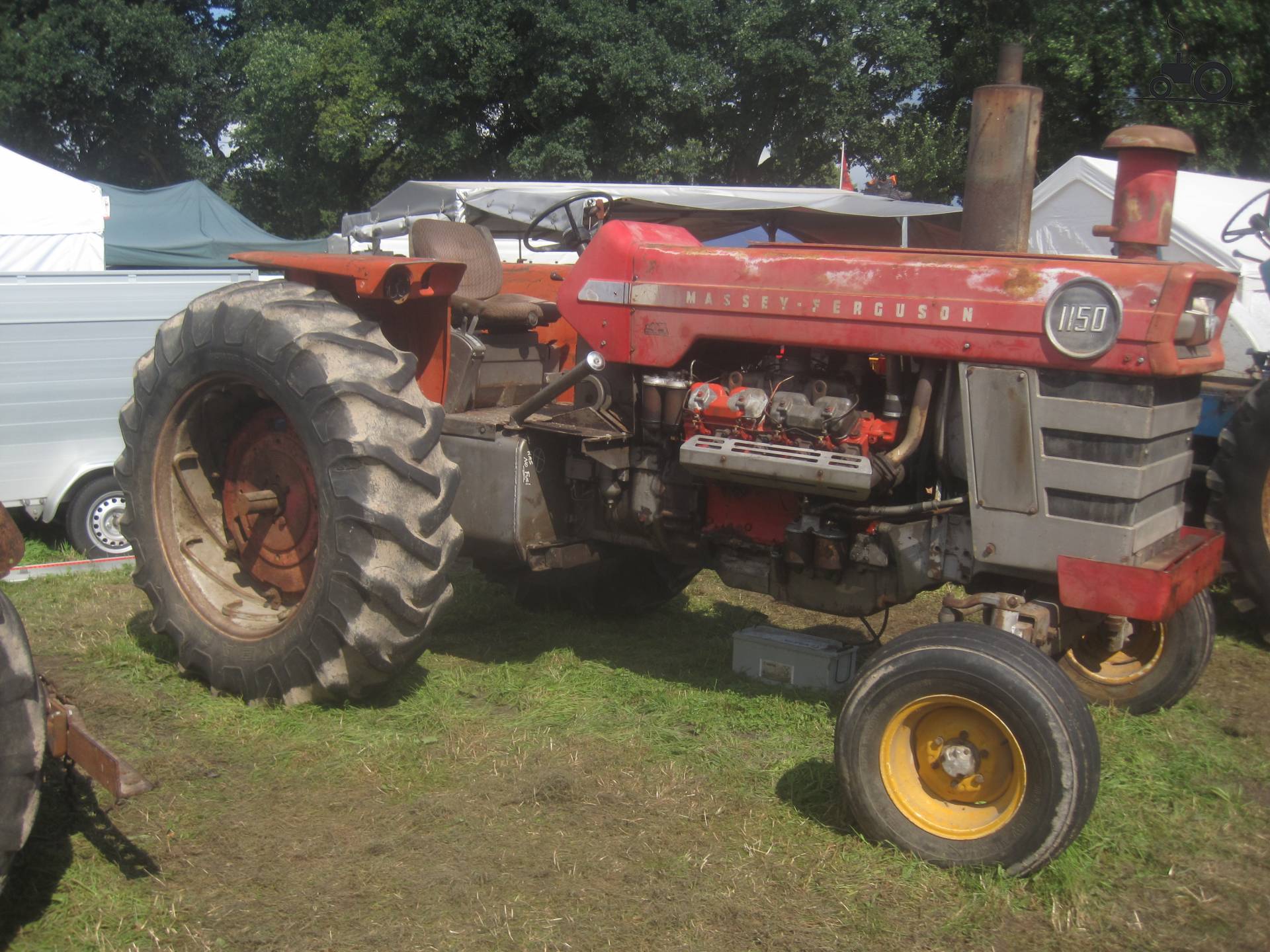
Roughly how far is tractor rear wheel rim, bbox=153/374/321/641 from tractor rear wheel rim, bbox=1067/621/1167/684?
296 cm

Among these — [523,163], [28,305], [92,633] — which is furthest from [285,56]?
[92,633]

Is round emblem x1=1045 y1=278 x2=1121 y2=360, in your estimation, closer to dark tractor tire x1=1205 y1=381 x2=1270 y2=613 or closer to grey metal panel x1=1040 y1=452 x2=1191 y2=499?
grey metal panel x1=1040 y1=452 x2=1191 y2=499

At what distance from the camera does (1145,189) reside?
367cm

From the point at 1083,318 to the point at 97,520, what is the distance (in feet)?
19.2

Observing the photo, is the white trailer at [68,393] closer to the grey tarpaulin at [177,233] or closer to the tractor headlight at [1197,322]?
the tractor headlight at [1197,322]

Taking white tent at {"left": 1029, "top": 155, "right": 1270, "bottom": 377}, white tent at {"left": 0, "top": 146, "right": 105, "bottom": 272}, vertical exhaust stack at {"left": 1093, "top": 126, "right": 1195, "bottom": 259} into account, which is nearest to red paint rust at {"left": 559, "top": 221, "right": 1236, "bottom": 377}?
vertical exhaust stack at {"left": 1093, "top": 126, "right": 1195, "bottom": 259}

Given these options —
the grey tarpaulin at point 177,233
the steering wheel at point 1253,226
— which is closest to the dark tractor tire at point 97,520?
the steering wheel at point 1253,226

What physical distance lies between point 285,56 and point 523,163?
28.7ft

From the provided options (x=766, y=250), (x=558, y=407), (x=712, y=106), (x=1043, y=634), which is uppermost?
(x=712, y=106)

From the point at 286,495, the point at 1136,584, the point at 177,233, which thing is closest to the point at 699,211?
the point at 177,233

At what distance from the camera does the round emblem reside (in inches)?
131

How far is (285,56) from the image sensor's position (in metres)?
25.6

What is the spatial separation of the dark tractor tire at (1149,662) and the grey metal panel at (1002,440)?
3.73 ft

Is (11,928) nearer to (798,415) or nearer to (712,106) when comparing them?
(798,415)
